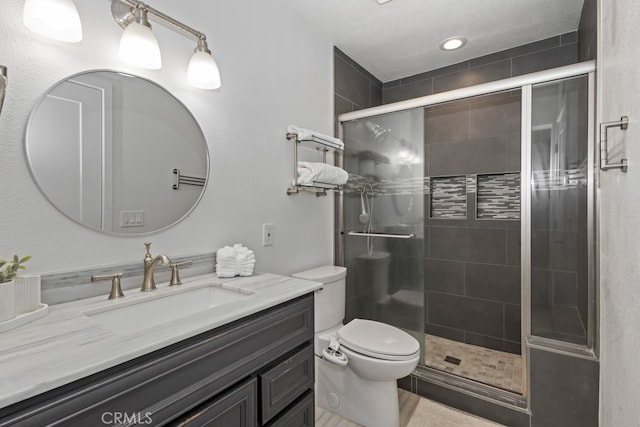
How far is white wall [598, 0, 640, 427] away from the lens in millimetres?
862

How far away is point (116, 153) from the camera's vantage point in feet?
3.73

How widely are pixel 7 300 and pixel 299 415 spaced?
981mm

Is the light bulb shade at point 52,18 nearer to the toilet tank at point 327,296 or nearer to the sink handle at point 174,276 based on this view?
the sink handle at point 174,276

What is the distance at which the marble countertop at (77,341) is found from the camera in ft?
1.83

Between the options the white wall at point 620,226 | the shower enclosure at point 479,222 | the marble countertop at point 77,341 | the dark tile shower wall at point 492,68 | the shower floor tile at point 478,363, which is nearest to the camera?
the marble countertop at point 77,341

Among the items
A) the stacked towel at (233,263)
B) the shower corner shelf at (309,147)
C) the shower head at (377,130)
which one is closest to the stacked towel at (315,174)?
the shower corner shelf at (309,147)

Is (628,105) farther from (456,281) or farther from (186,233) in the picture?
(456,281)

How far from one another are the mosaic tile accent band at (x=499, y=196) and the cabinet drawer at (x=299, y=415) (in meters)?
2.06

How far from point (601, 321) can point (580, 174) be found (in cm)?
73

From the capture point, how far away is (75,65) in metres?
1.02

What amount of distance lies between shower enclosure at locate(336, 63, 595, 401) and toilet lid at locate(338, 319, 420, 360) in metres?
0.43

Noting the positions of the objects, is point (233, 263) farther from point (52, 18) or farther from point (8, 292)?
point (52, 18)

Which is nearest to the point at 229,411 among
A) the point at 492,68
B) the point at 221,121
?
the point at 221,121

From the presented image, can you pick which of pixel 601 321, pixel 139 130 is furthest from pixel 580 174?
pixel 139 130
